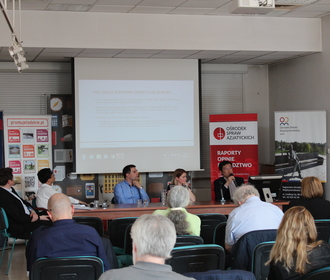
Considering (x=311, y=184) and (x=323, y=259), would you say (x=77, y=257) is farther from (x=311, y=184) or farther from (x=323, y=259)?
(x=311, y=184)

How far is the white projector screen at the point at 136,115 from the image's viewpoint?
7.78 metres

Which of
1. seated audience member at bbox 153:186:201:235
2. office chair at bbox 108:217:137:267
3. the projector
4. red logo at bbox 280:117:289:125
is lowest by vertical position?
office chair at bbox 108:217:137:267

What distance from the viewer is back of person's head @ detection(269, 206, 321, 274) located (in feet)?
8.30

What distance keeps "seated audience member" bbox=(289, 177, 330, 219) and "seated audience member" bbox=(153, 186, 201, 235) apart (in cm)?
142

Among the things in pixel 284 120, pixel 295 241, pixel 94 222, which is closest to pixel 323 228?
pixel 295 241

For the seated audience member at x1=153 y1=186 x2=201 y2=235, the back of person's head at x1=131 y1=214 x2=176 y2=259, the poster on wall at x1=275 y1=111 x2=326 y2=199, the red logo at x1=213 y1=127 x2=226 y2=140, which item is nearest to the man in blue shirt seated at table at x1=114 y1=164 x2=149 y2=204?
the red logo at x1=213 y1=127 x2=226 y2=140

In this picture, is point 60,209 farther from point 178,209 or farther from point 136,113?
point 136,113

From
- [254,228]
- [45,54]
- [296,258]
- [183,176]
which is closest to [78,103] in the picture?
[45,54]

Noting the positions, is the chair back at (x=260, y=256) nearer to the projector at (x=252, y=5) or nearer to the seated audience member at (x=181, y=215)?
the seated audience member at (x=181, y=215)

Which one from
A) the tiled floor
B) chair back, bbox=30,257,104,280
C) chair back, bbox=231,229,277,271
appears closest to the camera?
chair back, bbox=30,257,104,280

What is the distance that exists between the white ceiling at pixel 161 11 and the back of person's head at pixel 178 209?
307 cm

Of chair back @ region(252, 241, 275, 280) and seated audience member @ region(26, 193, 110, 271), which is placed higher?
seated audience member @ region(26, 193, 110, 271)

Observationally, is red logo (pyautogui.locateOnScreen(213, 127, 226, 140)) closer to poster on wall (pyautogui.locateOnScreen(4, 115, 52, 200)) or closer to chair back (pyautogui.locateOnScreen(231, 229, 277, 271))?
poster on wall (pyautogui.locateOnScreen(4, 115, 52, 200))

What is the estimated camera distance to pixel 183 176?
653 cm
